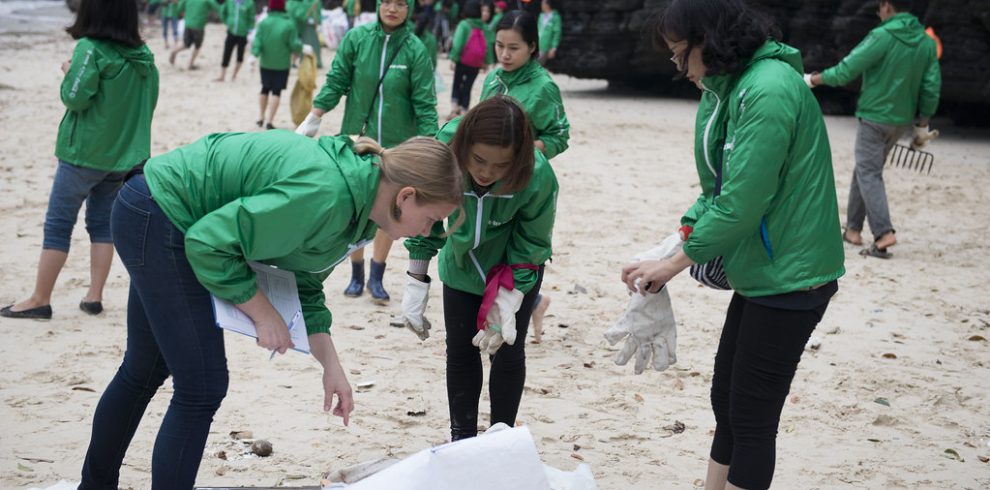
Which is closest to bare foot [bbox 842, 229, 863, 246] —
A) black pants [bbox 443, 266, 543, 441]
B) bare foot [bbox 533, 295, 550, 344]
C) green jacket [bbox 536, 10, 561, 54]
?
bare foot [bbox 533, 295, 550, 344]

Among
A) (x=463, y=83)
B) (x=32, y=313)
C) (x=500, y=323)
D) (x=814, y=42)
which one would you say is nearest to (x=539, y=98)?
(x=500, y=323)

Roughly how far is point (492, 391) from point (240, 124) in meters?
9.62

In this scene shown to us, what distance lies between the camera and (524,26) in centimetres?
491

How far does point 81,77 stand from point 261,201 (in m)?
3.13

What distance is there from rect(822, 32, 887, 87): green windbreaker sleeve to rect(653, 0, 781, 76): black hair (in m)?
5.31

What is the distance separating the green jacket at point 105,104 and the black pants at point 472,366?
2.49 meters

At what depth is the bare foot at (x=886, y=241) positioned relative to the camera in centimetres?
793

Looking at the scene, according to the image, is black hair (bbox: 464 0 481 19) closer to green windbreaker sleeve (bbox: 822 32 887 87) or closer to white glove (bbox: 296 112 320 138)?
green windbreaker sleeve (bbox: 822 32 887 87)

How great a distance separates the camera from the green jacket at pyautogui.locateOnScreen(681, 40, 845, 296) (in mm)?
2928

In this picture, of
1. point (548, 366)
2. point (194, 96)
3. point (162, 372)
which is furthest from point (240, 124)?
point (162, 372)

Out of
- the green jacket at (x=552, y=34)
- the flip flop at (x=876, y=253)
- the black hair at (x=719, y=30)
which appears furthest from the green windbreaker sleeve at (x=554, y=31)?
the black hair at (x=719, y=30)

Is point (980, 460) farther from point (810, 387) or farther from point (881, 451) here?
point (810, 387)

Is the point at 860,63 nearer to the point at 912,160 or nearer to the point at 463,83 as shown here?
the point at 912,160

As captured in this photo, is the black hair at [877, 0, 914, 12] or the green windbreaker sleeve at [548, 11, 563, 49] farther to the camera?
the green windbreaker sleeve at [548, 11, 563, 49]
